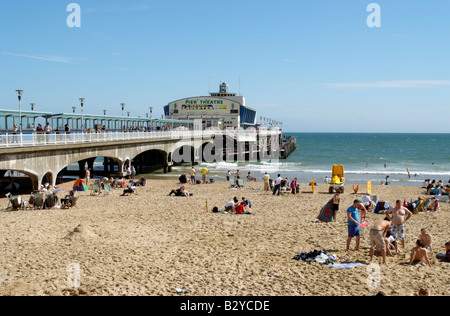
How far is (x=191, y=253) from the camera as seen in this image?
9.86 meters

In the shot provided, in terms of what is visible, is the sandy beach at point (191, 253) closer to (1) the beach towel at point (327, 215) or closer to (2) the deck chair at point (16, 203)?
(1) the beach towel at point (327, 215)

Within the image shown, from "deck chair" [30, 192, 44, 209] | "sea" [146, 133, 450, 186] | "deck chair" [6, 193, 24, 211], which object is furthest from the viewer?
"sea" [146, 133, 450, 186]

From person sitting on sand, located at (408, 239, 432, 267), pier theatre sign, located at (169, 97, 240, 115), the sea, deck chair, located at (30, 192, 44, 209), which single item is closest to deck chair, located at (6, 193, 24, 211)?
deck chair, located at (30, 192, 44, 209)

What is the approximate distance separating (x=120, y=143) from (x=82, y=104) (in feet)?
12.6

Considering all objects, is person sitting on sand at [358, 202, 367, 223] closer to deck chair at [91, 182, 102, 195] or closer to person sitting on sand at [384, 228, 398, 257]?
person sitting on sand at [384, 228, 398, 257]

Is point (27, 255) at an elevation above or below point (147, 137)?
below

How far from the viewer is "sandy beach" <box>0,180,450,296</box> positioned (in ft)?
25.1

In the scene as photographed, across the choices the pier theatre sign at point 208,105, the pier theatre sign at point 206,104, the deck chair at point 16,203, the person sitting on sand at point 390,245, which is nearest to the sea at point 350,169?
the pier theatre sign at point 208,105

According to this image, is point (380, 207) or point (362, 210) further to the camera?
point (380, 207)

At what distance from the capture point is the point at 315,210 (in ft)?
52.4

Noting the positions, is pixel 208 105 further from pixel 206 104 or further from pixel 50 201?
pixel 50 201

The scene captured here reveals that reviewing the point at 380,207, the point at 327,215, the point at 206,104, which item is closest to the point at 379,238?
the point at 327,215
